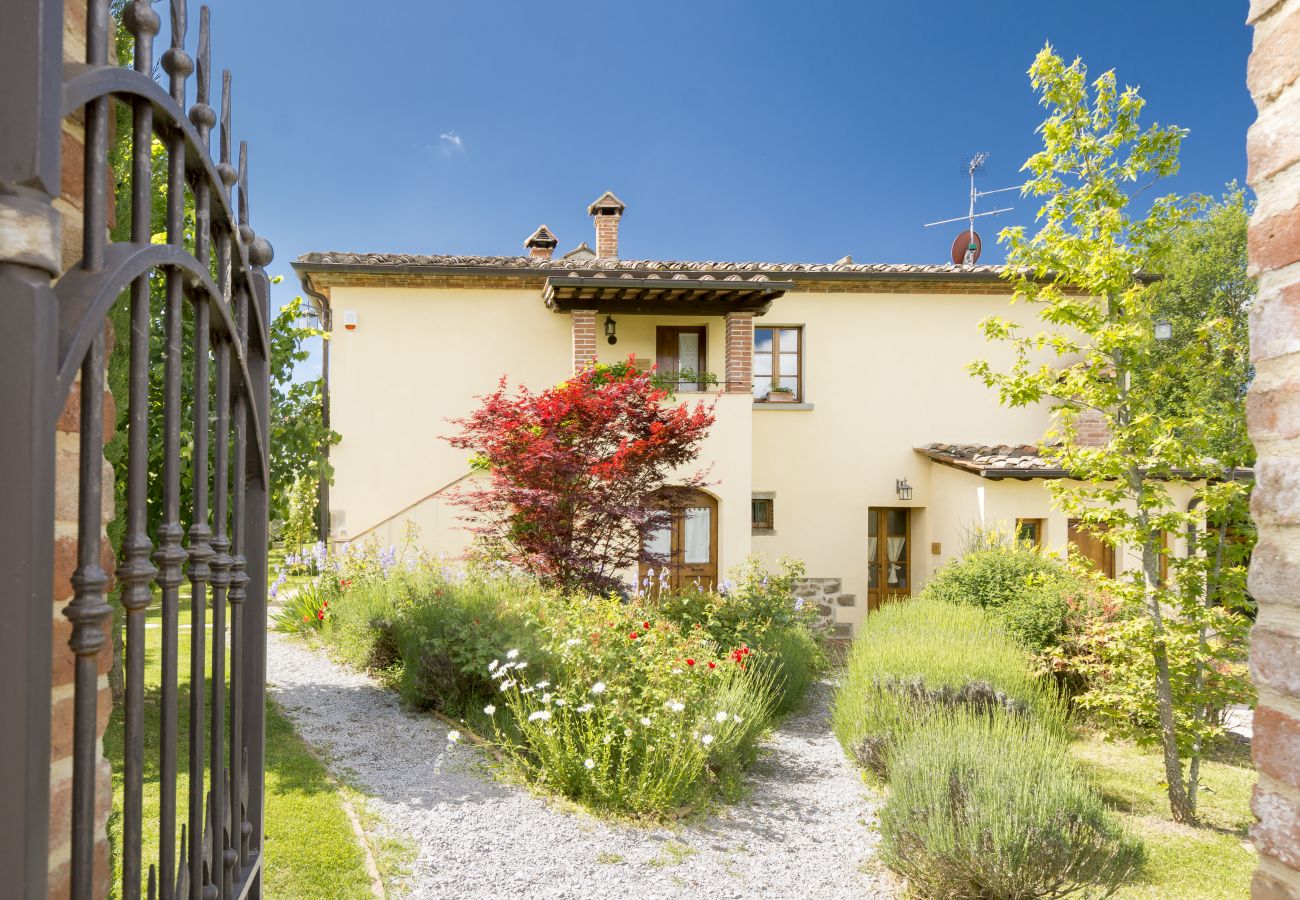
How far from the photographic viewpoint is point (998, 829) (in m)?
3.63

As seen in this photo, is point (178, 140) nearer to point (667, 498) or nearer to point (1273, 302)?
point (1273, 302)

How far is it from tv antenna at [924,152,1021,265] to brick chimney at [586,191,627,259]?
5636 mm

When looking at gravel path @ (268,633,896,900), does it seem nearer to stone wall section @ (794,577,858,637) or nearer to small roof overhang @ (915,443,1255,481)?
small roof overhang @ (915,443,1255,481)

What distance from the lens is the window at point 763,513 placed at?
12.0 meters

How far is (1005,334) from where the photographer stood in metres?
5.78

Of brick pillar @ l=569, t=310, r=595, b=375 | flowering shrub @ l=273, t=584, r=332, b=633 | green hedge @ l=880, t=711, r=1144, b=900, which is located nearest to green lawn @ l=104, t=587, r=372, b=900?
green hedge @ l=880, t=711, r=1144, b=900

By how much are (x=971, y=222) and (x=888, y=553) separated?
6238mm

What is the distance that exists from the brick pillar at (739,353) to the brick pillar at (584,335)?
73.4 inches

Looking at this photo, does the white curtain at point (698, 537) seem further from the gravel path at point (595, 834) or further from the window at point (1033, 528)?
the gravel path at point (595, 834)

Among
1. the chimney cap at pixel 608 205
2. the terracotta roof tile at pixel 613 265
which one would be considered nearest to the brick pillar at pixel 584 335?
the terracotta roof tile at pixel 613 265

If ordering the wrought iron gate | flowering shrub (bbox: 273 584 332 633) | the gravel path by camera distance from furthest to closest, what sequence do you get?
flowering shrub (bbox: 273 584 332 633), the gravel path, the wrought iron gate

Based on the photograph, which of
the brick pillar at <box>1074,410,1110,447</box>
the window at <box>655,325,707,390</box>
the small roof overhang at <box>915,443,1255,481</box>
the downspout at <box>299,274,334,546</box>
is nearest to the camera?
the small roof overhang at <box>915,443,1255,481</box>

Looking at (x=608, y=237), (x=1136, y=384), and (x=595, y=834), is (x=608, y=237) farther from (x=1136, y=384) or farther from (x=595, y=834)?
(x=595, y=834)

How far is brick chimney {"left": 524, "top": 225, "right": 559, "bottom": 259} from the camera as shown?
1295 centimetres
